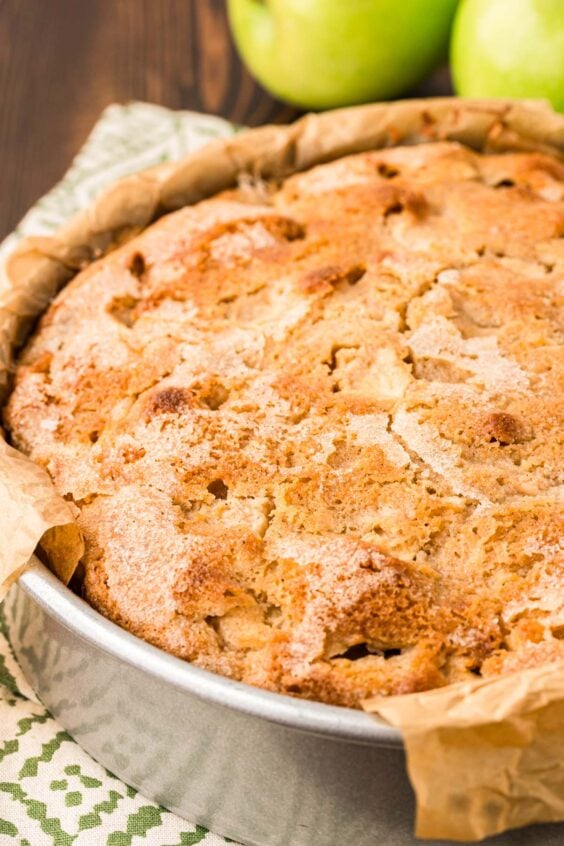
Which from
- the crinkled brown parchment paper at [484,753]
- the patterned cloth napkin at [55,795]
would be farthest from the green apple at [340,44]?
the crinkled brown parchment paper at [484,753]

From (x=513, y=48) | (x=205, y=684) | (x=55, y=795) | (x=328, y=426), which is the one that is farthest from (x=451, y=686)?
Result: (x=513, y=48)

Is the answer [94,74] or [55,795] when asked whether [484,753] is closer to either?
[55,795]

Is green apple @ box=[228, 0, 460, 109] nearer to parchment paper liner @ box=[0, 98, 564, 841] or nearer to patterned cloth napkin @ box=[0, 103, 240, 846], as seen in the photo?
parchment paper liner @ box=[0, 98, 564, 841]

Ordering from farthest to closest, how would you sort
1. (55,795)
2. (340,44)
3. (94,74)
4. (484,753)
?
(94,74), (340,44), (55,795), (484,753)

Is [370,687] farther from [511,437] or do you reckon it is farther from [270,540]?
[511,437]

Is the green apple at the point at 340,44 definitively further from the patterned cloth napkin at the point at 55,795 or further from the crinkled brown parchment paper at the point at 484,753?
the crinkled brown parchment paper at the point at 484,753

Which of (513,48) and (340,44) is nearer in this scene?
(513,48)
